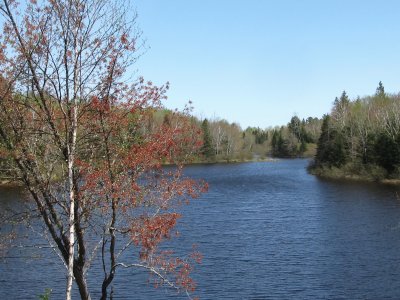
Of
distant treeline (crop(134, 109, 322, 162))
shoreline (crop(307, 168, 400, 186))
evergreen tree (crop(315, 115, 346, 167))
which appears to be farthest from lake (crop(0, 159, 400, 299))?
distant treeline (crop(134, 109, 322, 162))

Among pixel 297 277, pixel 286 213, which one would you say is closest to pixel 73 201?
pixel 297 277

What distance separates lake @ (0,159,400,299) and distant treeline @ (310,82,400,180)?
19896 mm

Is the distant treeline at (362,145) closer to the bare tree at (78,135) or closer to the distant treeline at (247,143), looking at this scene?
the distant treeline at (247,143)

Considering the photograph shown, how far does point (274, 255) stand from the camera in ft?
96.2

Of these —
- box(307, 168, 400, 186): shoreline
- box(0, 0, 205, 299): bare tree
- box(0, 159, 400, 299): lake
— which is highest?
box(0, 0, 205, 299): bare tree

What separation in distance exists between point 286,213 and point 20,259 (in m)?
23.8

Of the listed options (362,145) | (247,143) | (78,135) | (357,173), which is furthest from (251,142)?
(78,135)

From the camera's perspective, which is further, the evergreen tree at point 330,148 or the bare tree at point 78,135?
the evergreen tree at point 330,148

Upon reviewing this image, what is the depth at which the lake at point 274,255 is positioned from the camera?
2375cm

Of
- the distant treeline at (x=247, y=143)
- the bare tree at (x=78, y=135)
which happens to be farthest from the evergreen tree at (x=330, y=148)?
the bare tree at (x=78, y=135)

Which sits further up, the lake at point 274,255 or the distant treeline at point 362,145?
the distant treeline at point 362,145

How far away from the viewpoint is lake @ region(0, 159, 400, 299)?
23750 millimetres

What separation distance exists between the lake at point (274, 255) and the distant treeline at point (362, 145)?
19.9 metres

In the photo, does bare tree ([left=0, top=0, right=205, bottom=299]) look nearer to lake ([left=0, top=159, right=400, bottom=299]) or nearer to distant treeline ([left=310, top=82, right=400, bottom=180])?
lake ([left=0, top=159, right=400, bottom=299])
